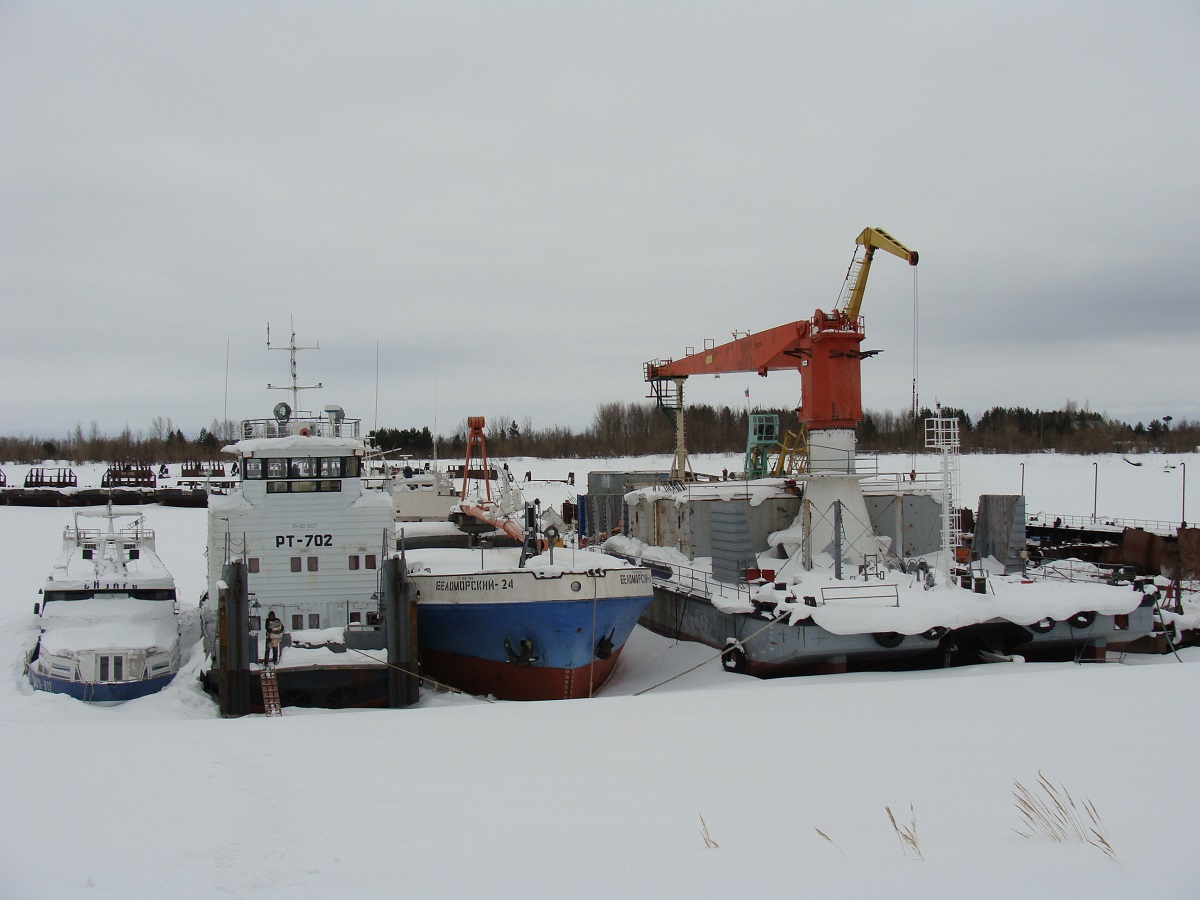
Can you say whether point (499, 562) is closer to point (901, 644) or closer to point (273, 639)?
point (273, 639)

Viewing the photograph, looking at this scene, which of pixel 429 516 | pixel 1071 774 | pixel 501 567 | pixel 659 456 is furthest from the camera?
pixel 659 456

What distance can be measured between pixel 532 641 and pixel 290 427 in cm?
863

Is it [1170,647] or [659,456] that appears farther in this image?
[659,456]

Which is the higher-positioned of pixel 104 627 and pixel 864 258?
pixel 864 258

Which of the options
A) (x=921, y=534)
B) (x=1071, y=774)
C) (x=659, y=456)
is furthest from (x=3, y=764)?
(x=659, y=456)

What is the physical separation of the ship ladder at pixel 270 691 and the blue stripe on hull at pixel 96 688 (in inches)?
100

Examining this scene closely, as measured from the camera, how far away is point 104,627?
1867 centimetres

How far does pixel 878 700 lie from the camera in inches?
546

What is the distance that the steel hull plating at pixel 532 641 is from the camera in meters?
19.6

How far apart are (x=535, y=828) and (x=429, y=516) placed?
31002 mm

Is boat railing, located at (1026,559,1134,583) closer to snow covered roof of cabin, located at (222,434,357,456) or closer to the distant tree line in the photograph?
snow covered roof of cabin, located at (222,434,357,456)

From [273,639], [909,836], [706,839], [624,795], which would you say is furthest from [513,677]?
[909,836]

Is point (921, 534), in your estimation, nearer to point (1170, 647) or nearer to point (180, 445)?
point (1170, 647)

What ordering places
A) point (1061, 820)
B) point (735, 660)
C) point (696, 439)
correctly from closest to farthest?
point (1061, 820) → point (735, 660) → point (696, 439)
